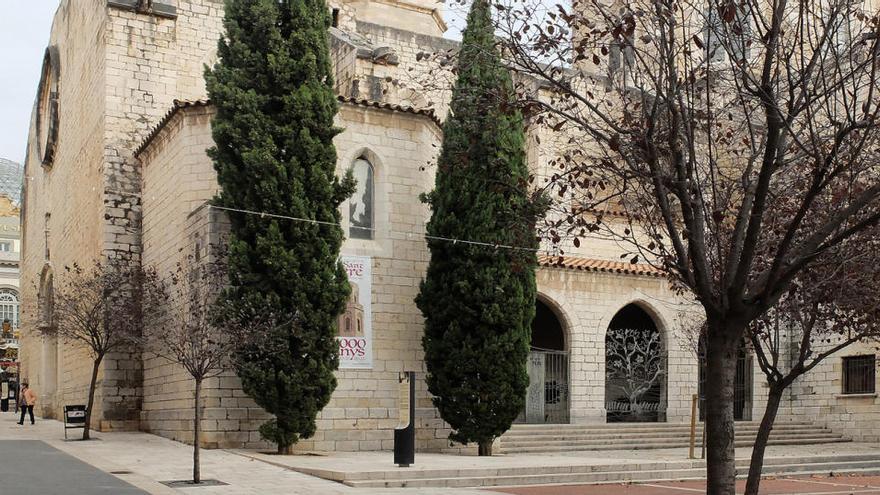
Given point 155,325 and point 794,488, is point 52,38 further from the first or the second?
point 794,488

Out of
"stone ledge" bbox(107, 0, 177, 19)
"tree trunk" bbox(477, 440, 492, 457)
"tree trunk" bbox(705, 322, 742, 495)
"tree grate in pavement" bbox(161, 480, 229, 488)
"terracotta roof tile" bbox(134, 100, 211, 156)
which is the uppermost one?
"stone ledge" bbox(107, 0, 177, 19)

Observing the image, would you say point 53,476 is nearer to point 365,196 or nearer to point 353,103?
point 365,196

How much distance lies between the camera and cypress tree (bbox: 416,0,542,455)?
56.8 feet

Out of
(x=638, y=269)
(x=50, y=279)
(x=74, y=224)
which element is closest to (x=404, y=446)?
(x=638, y=269)

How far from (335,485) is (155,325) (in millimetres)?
6498

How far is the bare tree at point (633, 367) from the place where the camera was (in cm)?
2412

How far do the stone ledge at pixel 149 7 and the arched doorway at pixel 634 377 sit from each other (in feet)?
41.9

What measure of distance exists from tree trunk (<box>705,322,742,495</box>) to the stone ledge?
17.4 m

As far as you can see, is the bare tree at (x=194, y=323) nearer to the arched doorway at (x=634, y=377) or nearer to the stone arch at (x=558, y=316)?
the stone arch at (x=558, y=316)

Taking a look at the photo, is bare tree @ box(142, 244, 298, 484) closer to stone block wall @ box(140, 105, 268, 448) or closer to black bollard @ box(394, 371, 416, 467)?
stone block wall @ box(140, 105, 268, 448)

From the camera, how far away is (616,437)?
21.4 m

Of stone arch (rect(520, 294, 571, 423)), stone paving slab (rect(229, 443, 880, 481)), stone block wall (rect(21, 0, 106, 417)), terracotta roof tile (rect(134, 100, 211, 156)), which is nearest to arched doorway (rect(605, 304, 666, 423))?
stone arch (rect(520, 294, 571, 423))

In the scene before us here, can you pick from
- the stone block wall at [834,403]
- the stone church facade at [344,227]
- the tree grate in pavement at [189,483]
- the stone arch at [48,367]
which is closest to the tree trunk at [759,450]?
the stone church facade at [344,227]

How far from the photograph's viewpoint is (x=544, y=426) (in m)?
21.3
